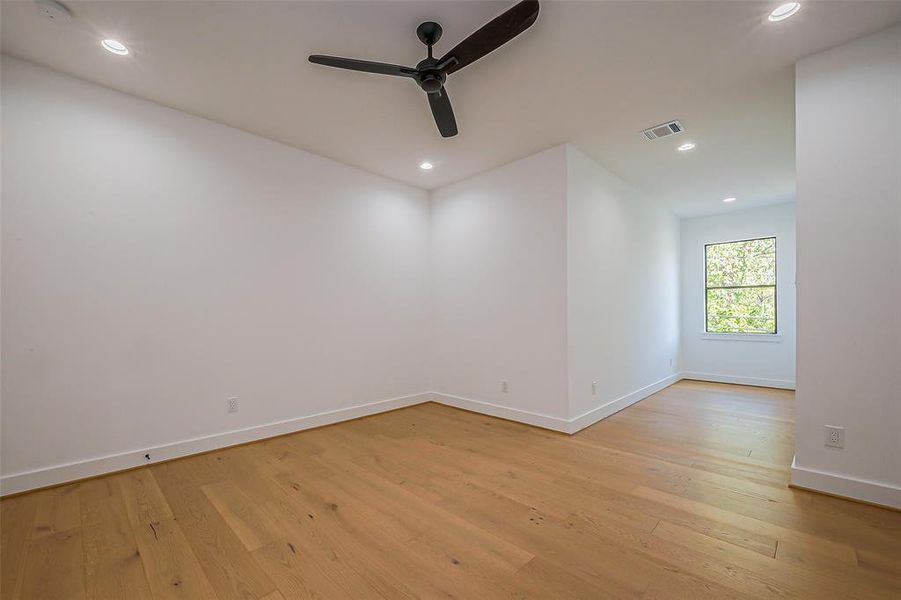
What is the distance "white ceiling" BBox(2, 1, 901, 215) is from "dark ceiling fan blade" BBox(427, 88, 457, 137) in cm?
29

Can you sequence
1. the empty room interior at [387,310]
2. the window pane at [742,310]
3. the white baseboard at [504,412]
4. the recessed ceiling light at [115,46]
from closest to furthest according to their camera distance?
the empty room interior at [387,310]
the recessed ceiling light at [115,46]
the white baseboard at [504,412]
the window pane at [742,310]

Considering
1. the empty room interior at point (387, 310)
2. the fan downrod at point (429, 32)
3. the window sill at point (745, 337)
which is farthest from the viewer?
the window sill at point (745, 337)

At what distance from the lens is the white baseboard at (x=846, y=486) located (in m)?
2.06

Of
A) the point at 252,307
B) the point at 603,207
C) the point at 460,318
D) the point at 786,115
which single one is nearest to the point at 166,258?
the point at 252,307

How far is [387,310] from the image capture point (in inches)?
170

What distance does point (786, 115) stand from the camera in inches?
117

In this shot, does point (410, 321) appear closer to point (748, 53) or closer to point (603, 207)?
point (603, 207)

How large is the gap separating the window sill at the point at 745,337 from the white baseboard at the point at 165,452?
211 inches

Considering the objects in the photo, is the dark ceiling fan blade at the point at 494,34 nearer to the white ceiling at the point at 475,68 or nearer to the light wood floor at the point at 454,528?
the white ceiling at the point at 475,68

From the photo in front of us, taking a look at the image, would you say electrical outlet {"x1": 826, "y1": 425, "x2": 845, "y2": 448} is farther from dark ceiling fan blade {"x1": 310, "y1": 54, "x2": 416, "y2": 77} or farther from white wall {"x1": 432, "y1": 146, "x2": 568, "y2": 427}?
dark ceiling fan blade {"x1": 310, "y1": 54, "x2": 416, "y2": 77}

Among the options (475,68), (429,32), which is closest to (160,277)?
(429,32)

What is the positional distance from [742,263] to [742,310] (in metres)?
0.73

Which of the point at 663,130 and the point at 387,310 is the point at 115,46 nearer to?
the point at 387,310

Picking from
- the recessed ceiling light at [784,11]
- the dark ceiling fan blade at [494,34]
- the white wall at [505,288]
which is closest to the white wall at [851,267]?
the recessed ceiling light at [784,11]
